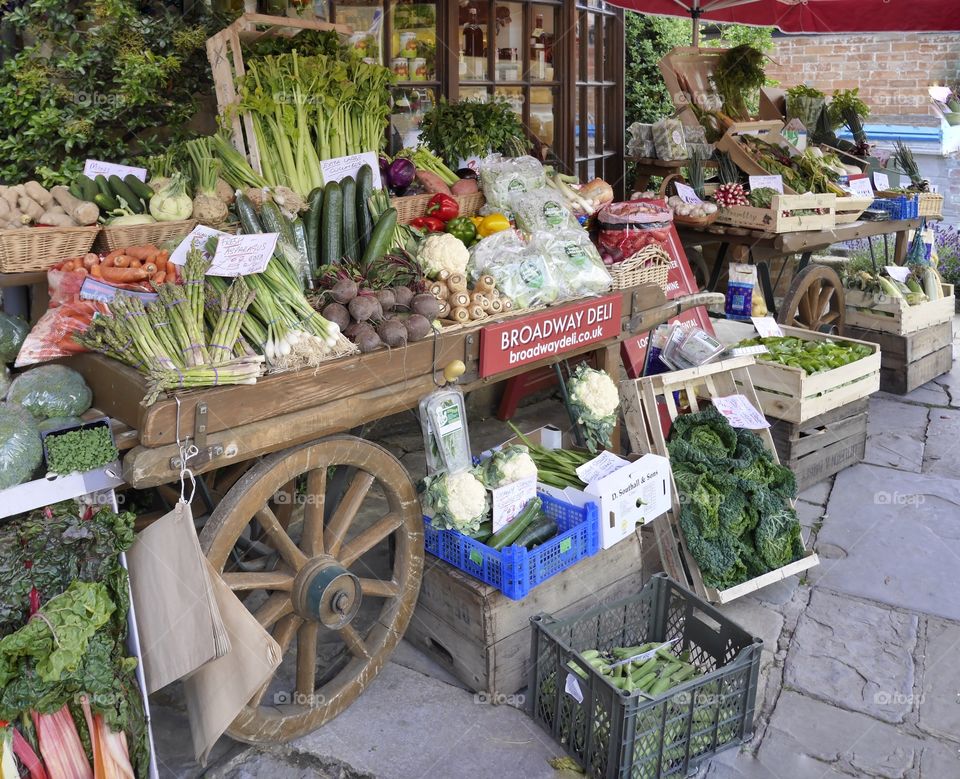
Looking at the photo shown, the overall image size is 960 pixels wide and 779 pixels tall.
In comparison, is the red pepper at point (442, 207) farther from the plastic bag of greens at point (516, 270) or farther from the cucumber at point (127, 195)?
the cucumber at point (127, 195)

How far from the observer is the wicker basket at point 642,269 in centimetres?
420

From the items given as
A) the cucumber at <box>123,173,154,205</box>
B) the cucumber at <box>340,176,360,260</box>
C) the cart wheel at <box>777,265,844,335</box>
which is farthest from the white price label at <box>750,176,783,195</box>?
the cucumber at <box>123,173,154,205</box>

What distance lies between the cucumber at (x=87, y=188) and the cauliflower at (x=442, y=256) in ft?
4.27

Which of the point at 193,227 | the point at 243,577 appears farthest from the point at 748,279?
the point at 243,577

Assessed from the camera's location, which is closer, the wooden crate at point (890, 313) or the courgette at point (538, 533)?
the courgette at point (538, 533)

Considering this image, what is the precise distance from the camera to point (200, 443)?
259cm

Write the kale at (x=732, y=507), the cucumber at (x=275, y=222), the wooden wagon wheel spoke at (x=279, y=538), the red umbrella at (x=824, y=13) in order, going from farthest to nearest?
the red umbrella at (x=824, y=13), the kale at (x=732, y=507), the cucumber at (x=275, y=222), the wooden wagon wheel spoke at (x=279, y=538)

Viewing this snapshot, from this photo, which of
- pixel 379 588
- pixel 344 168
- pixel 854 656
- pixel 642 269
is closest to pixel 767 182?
pixel 642 269

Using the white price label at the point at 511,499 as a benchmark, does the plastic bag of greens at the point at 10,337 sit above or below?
above

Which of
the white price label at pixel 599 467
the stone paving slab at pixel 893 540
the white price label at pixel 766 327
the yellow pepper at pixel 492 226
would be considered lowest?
the stone paving slab at pixel 893 540

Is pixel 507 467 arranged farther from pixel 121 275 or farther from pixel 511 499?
pixel 121 275

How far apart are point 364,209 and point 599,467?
148 cm

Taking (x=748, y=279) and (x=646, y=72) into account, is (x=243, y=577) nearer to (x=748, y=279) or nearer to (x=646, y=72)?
(x=748, y=279)

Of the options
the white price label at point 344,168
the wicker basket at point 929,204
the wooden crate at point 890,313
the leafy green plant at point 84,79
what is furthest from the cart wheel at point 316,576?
the wicker basket at point 929,204
